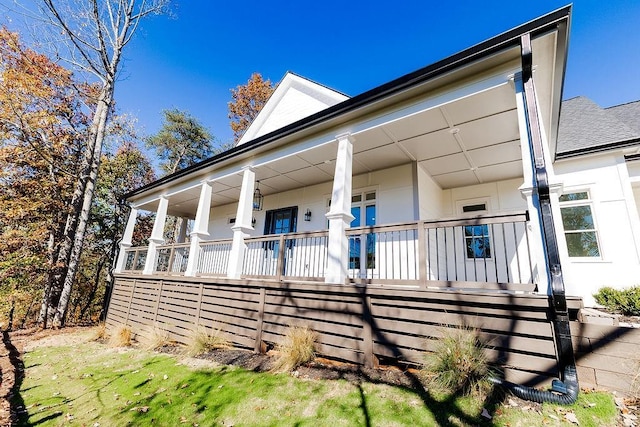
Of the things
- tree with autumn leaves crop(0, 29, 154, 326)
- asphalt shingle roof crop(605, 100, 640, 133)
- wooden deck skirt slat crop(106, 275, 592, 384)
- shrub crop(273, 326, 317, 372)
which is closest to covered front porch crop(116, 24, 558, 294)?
wooden deck skirt slat crop(106, 275, 592, 384)

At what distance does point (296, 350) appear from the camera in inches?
161

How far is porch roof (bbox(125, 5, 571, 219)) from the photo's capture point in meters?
3.59

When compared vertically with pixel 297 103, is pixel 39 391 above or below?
below

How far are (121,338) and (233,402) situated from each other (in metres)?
5.39

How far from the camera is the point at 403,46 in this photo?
1132cm

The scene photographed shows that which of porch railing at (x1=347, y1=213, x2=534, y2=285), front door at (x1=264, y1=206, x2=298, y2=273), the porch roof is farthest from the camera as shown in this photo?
front door at (x1=264, y1=206, x2=298, y2=273)

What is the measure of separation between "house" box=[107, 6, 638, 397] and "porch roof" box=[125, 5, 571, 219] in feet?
0.09

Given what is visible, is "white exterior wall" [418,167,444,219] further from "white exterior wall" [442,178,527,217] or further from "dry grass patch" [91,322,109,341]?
"dry grass patch" [91,322,109,341]

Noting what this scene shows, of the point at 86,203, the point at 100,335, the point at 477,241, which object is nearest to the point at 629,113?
the point at 477,241

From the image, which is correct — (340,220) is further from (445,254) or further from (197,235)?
(197,235)

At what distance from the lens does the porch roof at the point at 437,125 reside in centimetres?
359

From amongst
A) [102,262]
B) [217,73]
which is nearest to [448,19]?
[217,73]

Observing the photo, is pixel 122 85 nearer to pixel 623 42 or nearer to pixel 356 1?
pixel 356 1

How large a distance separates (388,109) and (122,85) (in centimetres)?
1258
